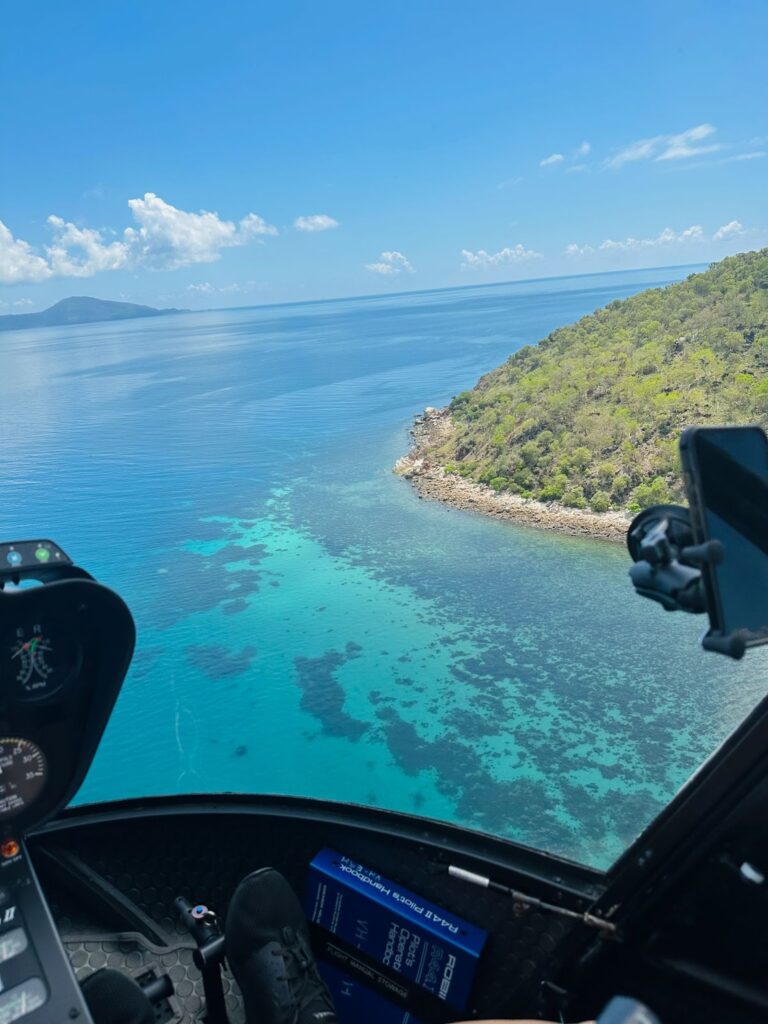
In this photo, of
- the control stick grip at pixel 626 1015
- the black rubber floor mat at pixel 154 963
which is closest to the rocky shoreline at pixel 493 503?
the black rubber floor mat at pixel 154 963

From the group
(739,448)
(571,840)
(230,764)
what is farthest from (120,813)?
(230,764)

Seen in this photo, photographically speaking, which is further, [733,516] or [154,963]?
[154,963]

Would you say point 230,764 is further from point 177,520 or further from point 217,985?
point 177,520

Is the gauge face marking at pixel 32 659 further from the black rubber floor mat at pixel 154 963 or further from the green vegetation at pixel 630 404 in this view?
the green vegetation at pixel 630 404

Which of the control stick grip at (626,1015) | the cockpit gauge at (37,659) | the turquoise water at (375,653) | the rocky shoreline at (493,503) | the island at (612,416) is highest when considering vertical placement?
the cockpit gauge at (37,659)

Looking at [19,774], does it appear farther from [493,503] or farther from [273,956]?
[493,503]

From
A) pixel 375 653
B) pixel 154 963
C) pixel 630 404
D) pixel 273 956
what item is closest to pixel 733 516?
pixel 273 956

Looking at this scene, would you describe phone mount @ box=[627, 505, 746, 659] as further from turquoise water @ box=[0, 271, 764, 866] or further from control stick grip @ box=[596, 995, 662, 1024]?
turquoise water @ box=[0, 271, 764, 866]

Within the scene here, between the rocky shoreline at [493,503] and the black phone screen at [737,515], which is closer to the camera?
the black phone screen at [737,515]
